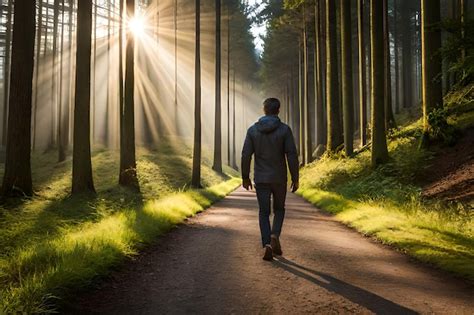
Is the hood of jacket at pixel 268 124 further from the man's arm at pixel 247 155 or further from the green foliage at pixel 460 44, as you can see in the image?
the green foliage at pixel 460 44

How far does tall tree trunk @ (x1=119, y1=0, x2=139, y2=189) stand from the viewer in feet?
49.9

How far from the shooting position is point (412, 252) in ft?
19.6

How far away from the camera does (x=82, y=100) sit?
12.6 m

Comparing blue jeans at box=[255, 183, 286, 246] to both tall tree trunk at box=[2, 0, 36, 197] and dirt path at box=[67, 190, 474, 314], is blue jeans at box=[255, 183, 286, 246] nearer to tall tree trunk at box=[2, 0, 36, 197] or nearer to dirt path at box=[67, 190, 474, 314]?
dirt path at box=[67, 190, 474, 314]

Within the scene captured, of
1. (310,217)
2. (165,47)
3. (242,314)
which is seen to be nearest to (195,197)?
(310,217)

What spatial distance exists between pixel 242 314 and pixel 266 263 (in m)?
1.90

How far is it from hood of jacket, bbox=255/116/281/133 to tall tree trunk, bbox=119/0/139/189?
1055 centimetres

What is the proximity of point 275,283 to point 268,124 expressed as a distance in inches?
91.0

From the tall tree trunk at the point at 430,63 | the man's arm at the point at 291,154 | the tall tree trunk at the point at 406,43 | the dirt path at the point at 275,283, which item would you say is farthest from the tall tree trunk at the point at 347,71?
the tall tree trunk at the point at 406,43

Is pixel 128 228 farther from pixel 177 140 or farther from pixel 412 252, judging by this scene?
pixel 177 140

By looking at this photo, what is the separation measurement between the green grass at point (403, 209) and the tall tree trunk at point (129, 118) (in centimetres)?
731

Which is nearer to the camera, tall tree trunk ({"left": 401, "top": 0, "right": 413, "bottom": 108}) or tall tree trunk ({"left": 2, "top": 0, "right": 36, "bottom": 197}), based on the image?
tall tree trunk ({"left": 2, "top": 0, "right": 36, "bottom": 197})

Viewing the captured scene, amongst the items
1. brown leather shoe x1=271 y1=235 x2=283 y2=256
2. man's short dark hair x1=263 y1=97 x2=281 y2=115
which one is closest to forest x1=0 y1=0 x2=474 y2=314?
brown leather shoe x1=271 y1=235 x2=283 y2=256

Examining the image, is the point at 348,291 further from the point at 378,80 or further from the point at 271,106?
the point at 378,80
